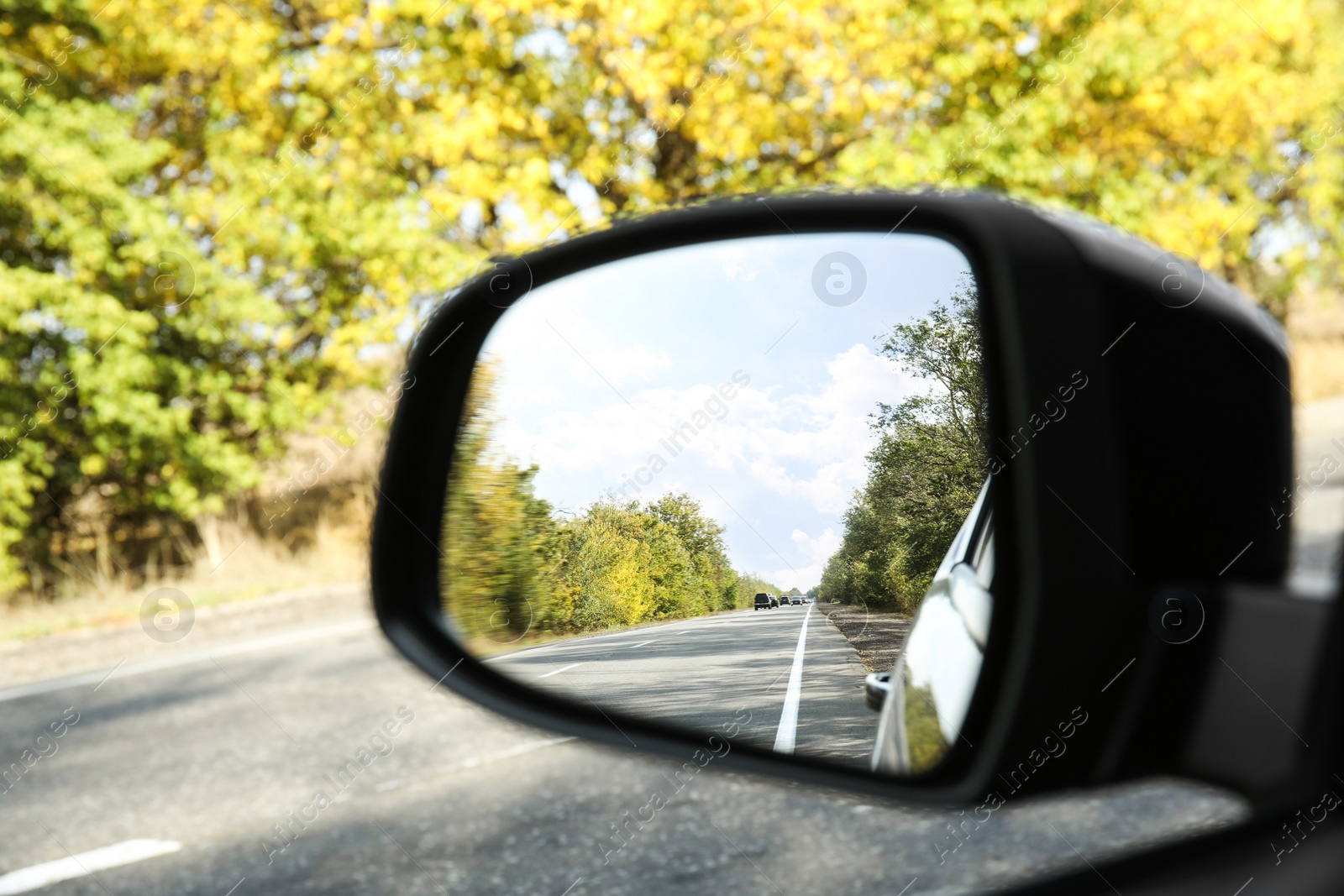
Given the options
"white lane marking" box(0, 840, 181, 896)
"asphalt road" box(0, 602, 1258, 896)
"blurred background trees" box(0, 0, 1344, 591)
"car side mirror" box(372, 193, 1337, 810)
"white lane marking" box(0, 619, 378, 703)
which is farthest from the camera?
"blurred background trees" box(0, 0, 1344, 591)

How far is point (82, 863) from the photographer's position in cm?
347

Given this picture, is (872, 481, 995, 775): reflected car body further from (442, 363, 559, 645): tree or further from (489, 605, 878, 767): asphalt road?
(442, 363, 559, 645): tree

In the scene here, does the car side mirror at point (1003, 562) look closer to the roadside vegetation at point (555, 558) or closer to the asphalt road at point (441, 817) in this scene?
the roadside vegetation at point (555, 558)

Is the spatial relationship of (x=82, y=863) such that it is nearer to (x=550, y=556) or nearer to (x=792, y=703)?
(x=550, y=556)

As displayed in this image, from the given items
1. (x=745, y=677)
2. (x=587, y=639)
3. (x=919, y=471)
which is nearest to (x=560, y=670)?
(x=587, y=639)

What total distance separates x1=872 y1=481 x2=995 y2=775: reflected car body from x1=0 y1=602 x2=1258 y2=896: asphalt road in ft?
3.49

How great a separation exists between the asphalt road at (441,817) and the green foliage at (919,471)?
120cm

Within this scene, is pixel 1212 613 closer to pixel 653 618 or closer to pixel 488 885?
pixel 653 618

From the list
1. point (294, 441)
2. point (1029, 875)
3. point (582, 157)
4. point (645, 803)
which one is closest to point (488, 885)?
point (645, 803)

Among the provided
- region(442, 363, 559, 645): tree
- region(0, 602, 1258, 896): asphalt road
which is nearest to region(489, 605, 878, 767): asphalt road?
region(442, 363, 559, 645): tree

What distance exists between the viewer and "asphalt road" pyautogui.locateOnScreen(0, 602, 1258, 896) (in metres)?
3.01

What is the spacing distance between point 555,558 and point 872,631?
0.43 m

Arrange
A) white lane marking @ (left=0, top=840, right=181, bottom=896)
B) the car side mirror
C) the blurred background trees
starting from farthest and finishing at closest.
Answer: the blurred background trees, white lane marking @ (left=0, top=840, right=181, bottom=896), the car side mirror

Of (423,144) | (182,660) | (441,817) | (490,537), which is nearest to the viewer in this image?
(490,537)
